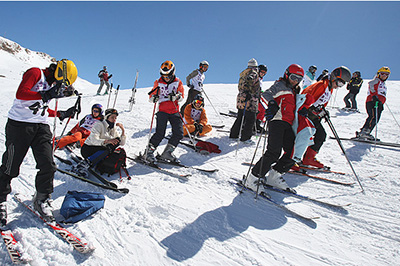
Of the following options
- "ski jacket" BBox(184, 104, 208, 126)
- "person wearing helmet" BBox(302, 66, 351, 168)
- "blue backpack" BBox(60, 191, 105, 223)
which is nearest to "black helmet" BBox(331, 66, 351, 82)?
"person wearing helmet" BBox(302, 66, 351, 168)

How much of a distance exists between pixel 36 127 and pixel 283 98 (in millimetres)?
3499

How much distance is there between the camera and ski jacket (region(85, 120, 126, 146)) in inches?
164

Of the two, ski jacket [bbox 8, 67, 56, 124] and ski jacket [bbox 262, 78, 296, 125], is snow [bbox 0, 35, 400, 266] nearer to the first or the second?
ski jacket [bbox 8, 67, 56, 124]

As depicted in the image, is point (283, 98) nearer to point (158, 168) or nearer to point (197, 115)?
point (158, 168)

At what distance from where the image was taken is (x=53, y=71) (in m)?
2.69

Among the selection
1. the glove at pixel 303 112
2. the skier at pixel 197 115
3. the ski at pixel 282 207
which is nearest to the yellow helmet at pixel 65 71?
the ski at pixel 282 207

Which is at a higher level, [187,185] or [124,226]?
[187,185]

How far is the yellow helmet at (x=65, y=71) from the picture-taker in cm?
263

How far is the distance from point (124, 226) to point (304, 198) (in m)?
2.75

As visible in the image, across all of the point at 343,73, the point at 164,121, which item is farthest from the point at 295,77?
the point at 164,121

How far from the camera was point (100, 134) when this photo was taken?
4.27 meters

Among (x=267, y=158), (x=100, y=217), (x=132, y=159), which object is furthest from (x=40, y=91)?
(x=267, y=158)

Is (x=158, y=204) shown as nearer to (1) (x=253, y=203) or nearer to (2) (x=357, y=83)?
(1) (x=253, y=203)

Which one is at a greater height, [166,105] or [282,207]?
[166,105]
